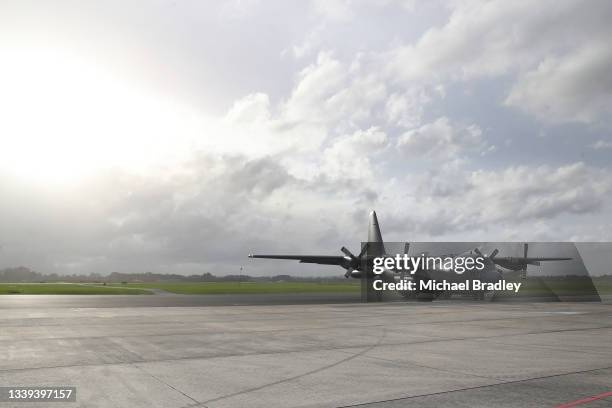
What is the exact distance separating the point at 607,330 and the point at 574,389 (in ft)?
37.2

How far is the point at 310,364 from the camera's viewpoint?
9.75 m

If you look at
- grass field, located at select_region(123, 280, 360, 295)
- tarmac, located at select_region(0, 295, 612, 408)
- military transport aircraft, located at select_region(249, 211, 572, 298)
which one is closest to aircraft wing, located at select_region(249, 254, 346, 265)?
military transport aircraft, located at select_region(249, 211, 572, 298)

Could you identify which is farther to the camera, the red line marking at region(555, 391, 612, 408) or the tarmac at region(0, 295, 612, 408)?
A: the tarmac at region(0, 295, 612, 408)

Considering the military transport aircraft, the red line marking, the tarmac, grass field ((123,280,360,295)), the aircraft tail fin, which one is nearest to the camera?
the red line marking

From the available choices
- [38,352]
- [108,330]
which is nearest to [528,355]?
[38,352]

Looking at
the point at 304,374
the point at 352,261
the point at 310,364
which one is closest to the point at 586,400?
the point at 304,374

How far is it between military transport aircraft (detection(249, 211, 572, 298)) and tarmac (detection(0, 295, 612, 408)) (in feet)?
69.8

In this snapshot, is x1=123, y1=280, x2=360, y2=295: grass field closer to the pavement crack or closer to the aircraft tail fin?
the aircraft tail fin

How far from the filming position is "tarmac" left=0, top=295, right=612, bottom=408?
276 inches

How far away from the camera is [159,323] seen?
18391 mm

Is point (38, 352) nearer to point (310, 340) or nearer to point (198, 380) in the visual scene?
point (198, 380)

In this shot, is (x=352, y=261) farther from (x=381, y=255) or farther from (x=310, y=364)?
(x=310, y=364)

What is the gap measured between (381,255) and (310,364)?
3767 cm

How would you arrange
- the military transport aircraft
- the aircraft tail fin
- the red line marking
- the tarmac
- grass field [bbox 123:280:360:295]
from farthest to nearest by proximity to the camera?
1. grass field [bbox 123:280:360:295]
2. the aircraft tail fin
3. the military transport aircraft
4. the tarmac
5. the red line marking
